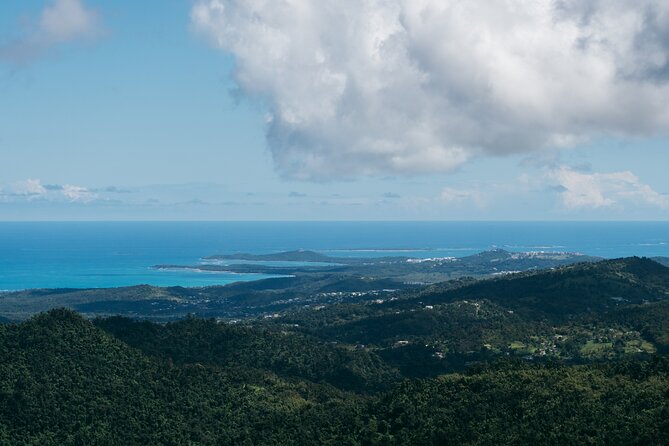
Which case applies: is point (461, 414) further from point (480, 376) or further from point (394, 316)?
point (394, 316)

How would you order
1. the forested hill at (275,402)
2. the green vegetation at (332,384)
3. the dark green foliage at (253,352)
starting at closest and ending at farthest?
the forested hill at (275,402)
the green vegetation at (332,384)
the dark green foliage at (253,352)

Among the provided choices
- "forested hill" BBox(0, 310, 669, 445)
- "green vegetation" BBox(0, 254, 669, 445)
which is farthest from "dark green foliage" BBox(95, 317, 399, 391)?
"forested hill" BBox(0, 310, 669, 445)

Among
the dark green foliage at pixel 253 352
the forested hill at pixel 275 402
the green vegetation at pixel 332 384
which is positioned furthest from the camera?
the dark green foliage at pixel 253 352

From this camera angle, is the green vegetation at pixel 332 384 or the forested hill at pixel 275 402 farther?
the green vegetation at pixel 332 384

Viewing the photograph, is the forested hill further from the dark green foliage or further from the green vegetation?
the dark green foliage

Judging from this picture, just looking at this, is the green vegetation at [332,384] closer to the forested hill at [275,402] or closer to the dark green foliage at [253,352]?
the forested hill at [275,402]

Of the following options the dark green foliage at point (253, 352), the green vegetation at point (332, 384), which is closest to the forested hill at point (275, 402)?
the green vegetation at point (332, 384)

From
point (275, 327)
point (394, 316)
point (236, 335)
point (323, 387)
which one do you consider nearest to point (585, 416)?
point (323, 387)

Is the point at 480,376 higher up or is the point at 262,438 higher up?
the point at 480,376

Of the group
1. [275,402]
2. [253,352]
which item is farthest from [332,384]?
[275,402]
